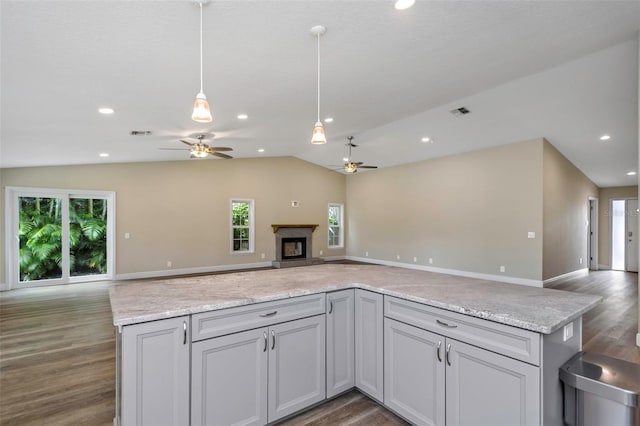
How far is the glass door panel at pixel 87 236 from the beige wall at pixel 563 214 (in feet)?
30.7

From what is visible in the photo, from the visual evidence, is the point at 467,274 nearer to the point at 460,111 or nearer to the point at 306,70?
the point at 460,111

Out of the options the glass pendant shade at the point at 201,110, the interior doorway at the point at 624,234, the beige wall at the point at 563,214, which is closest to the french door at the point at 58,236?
the glass pendant shade at the point at 201,110

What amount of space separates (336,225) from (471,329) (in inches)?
358

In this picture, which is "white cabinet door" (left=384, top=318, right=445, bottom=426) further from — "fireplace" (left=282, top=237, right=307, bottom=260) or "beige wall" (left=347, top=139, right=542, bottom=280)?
"fireplace" (left=282, top=237, right=307, bottom=260)

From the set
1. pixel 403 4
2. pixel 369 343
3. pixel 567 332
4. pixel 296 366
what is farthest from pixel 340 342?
pixel 403 4

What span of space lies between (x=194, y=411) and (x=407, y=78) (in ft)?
12.1

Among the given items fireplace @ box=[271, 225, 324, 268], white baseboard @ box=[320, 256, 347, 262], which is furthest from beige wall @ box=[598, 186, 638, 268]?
fireplace @ box=[271, 225, 324, 268]

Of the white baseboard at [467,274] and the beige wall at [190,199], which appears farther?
the beige wall at [190,199]

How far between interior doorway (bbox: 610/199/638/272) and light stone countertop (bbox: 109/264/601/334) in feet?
31.7

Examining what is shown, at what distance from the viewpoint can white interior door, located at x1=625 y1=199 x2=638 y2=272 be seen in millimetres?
8695

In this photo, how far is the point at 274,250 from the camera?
9.28 meters

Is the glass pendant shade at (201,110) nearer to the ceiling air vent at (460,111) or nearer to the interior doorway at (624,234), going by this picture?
the ceiling air vent at (460,111)

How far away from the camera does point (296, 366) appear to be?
2.13m

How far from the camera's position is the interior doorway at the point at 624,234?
28.7 feet
